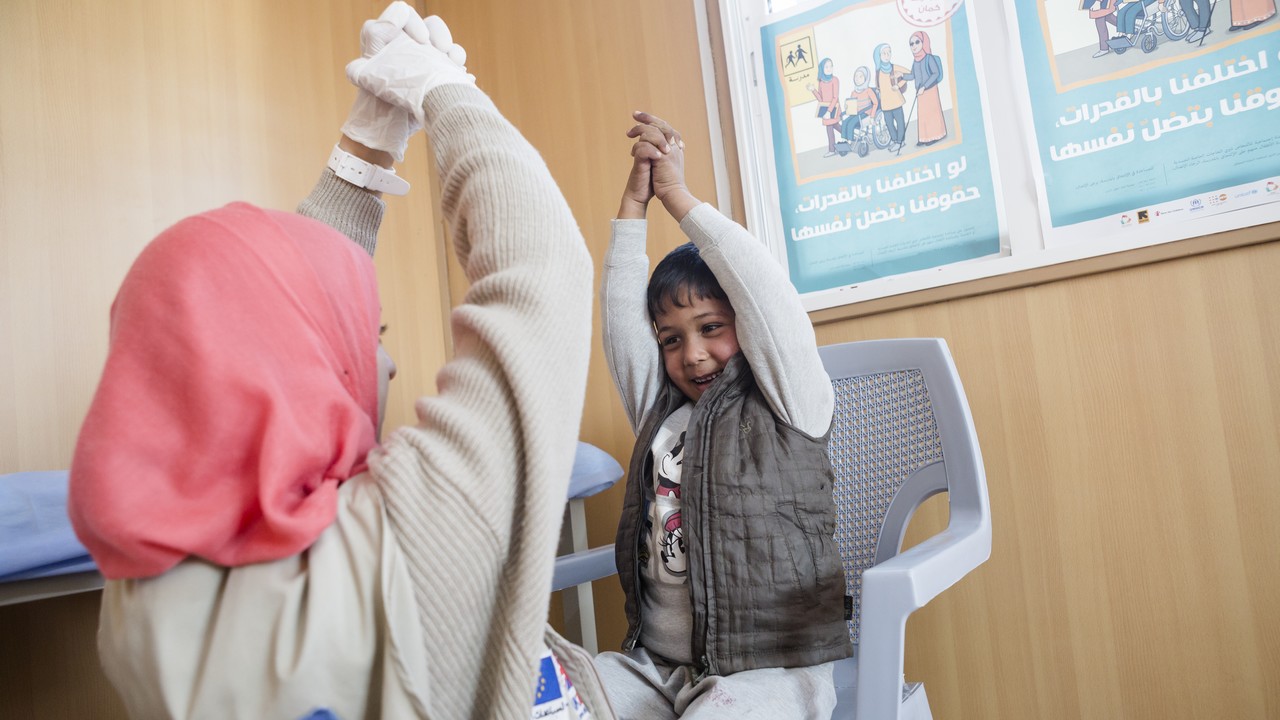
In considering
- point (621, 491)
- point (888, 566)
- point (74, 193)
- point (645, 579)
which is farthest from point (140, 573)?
point (621, 491)

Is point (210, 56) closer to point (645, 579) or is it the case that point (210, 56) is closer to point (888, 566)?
point (645, 579)

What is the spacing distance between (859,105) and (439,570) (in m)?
1.32

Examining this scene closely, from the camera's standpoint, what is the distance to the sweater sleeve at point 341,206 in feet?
2.68

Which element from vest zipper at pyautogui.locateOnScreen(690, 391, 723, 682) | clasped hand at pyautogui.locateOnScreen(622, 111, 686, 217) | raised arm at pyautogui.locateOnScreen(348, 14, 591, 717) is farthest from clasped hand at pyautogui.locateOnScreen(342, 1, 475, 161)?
vest zipper at pyautogui.locateOnScreen(690, 391, 723, 682)

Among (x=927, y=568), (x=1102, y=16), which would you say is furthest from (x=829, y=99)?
(x=927, y=568)

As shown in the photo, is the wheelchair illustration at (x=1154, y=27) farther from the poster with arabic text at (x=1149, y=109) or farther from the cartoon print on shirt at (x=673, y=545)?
the cartoon print on shirt at (x=673, y=545)

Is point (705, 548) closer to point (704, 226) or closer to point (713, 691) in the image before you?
point (713, 691)

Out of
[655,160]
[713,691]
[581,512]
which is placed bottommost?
[713,691]

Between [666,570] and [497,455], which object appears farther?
[666,570]

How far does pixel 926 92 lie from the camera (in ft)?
4.68

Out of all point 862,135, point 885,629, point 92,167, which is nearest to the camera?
point 885,629

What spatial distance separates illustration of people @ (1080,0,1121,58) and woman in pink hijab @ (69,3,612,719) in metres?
1.15

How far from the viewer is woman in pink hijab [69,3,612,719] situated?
42cm

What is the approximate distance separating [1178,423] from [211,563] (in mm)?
1291
